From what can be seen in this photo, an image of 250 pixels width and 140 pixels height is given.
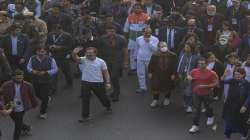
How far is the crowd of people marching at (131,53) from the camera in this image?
13.3 metres

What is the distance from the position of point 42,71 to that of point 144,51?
281 cm

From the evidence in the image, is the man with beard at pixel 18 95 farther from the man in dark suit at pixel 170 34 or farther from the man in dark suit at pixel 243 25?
the man in dark suit at pixel 243 25

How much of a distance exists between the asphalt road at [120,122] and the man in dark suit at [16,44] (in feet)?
4.56

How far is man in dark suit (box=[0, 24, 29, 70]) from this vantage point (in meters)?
15.4

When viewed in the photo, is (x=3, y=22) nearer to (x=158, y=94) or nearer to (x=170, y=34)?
(x=170, y=34)

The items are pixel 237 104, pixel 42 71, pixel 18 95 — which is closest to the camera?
pixel 18 95

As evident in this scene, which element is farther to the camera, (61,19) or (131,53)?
(131,53)

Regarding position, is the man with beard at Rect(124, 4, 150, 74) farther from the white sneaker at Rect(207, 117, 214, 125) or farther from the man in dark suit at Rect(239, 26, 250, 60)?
the white sneaker at Rect(207, 117, 214, 125)

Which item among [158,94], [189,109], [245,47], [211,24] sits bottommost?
[189,109]

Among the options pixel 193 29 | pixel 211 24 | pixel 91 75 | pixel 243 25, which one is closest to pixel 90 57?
pixel 91 75

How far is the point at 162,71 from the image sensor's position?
49.7ft

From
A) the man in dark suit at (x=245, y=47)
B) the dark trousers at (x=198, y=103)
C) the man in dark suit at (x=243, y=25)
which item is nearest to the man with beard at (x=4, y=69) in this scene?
the dark trousers at (x=198, y=103)

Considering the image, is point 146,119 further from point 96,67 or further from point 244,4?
point 244,4

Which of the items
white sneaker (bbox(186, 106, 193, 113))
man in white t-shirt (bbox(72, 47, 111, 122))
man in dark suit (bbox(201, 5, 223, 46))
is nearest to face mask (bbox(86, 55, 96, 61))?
man in white t-shirt (bbox(72, 47, 111, 122))
